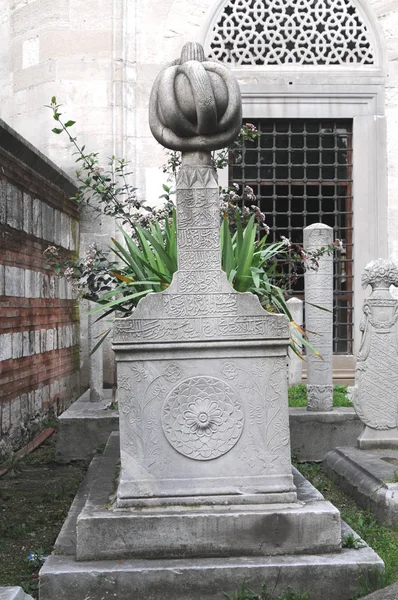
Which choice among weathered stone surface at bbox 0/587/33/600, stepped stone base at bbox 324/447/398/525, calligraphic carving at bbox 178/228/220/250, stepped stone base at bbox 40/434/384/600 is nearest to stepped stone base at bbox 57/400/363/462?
stepped stone base at bbox 324/447/398/525

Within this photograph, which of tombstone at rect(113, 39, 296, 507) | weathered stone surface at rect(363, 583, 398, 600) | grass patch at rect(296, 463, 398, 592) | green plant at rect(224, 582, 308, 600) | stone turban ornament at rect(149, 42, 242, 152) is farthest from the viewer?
grass patch at rect(296, 463, 398, 592)

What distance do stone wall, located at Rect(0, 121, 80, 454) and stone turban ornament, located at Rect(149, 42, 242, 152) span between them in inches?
114

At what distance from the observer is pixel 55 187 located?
9.36 m

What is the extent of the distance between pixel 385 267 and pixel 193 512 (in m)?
3.39

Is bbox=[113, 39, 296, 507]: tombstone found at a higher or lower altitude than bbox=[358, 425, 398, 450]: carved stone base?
higher

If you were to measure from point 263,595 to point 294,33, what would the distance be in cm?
937

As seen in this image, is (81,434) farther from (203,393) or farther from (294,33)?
(294,33)

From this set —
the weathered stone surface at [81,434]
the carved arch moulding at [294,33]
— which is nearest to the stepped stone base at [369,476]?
the weathered stone surface at [81,434]

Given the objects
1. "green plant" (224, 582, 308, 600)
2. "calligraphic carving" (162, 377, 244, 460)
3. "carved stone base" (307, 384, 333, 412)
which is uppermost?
"calligraphic carving" (162, 377, 244, 460)

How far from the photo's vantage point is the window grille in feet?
38.1

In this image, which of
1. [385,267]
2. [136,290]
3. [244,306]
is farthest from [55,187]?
[244,306]

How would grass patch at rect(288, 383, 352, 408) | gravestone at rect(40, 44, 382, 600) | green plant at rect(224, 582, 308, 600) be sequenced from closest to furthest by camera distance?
1. green plant at rect(224, 582, 308, 600)
2. gravestone at rect(40, 44, 382, 600)
3. grass patch at rect(288, 383, 352, 408)

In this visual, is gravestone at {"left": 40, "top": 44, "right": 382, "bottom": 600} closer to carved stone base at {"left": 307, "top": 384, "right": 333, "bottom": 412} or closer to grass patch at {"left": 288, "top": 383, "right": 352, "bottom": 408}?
carved stone base at {"left": 307, "top": 384, "right": 333, "bottom": 412}

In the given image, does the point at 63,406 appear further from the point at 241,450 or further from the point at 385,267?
the point at 241,450
